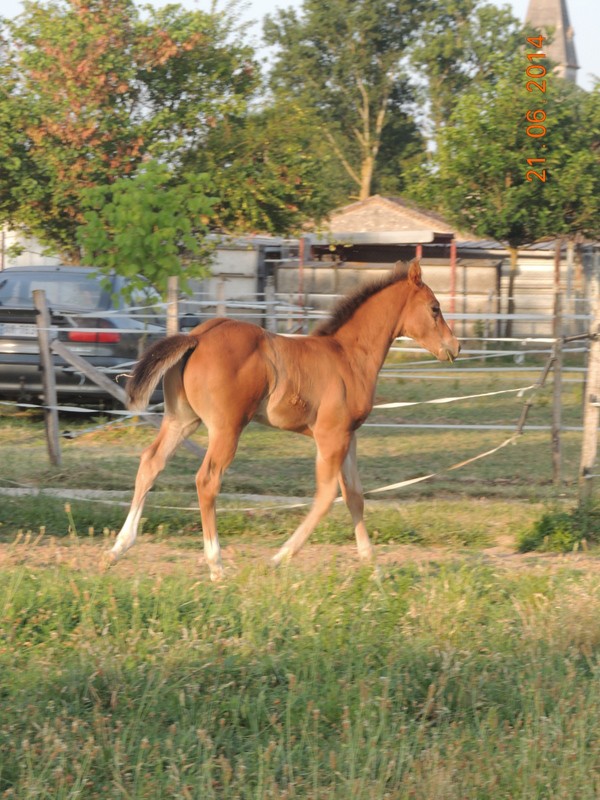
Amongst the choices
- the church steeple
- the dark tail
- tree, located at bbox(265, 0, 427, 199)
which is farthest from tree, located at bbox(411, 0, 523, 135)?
the dark tail

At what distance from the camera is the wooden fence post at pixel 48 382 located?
379 inches

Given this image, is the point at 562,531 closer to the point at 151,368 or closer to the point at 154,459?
the point at 154,459

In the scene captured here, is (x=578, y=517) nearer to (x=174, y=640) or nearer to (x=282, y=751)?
(x=174, y=640)

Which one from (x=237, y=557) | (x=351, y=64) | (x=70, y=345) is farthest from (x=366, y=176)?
(x=237, y=557)

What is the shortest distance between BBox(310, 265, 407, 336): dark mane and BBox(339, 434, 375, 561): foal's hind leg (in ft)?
2.31

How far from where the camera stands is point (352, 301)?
700cm

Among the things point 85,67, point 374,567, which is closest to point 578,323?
point 85,67

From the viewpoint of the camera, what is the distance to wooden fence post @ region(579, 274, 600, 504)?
7.76 meters

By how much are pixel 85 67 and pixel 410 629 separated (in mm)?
19110

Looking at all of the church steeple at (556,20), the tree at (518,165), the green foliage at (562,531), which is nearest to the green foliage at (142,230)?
the green foliage at (562,531)

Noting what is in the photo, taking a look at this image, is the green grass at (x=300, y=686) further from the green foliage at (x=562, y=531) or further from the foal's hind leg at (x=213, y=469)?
the green foliage at (x=562, y=531)

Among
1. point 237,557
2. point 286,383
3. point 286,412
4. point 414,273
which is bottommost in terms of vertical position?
point 237,557

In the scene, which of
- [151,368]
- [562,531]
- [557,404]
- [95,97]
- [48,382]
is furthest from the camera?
[95,97]

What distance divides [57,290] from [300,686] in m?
9.48
